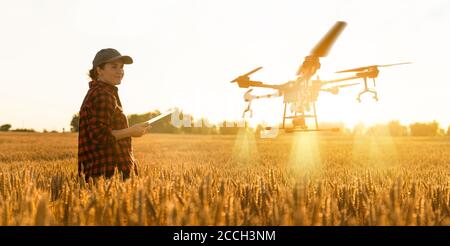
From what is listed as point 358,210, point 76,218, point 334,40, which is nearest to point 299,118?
point 334,40

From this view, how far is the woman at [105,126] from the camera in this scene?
4859 millimetres

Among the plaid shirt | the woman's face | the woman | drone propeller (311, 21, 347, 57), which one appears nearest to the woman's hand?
the woman

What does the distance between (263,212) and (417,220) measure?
99 centimetres

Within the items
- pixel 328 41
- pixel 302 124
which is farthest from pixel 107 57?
pixel 302 124

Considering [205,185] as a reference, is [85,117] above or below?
above

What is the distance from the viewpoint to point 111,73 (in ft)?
17.0

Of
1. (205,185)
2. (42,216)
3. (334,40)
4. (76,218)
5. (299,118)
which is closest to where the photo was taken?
(42,216)

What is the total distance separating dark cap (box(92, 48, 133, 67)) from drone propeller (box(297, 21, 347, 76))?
2.68m

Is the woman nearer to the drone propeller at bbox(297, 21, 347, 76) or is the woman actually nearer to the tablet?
the tablet

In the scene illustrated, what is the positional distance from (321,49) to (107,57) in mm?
3076

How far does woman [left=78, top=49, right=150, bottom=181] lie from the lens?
4859mm

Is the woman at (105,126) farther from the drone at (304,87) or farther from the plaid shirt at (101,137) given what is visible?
the drone at (304,87)
